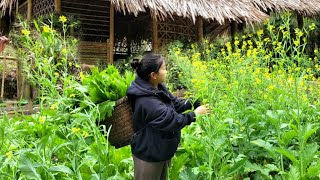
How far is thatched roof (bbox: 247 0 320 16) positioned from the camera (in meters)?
10.3

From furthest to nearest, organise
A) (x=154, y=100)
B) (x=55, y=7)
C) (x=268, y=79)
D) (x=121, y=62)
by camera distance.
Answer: (x=121, y=62), (x=55, y=7), (x=268, y=79), (x=154, y=100)

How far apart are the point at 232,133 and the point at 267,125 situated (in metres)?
0.34

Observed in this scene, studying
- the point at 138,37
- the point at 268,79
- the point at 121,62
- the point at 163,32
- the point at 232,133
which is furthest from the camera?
the point at 138,37

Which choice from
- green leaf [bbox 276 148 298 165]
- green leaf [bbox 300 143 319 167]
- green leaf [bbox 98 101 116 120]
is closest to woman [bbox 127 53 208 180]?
green leaf [bbox 276 148 298 165]

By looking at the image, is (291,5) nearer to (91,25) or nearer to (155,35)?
(155,35)

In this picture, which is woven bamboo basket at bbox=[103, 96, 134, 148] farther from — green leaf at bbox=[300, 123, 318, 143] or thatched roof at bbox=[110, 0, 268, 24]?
thatched roof at bbox=[110, 0, 268, 24]

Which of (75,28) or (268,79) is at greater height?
(75,28)

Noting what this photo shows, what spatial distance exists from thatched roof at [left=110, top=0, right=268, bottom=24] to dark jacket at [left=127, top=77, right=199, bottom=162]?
531 centimetres

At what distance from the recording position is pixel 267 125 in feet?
10.4

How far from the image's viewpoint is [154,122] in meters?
2.22

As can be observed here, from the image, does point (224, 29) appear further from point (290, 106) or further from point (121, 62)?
point (290, 106)

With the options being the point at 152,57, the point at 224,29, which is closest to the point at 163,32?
the point at 224,29

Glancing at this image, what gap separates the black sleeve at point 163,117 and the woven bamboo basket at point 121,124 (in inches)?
31.7

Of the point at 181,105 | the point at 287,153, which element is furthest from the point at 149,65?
the point at 287,153
